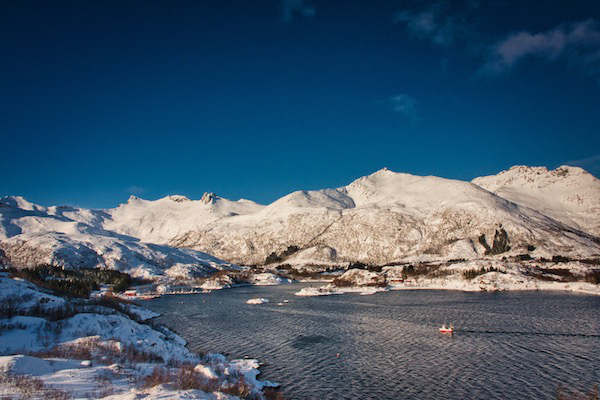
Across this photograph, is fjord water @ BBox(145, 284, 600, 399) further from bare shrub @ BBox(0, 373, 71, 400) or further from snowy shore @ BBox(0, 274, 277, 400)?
bare shrub @ BBox(0, 373, 71, 400)

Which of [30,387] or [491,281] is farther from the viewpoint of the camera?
[491,281]

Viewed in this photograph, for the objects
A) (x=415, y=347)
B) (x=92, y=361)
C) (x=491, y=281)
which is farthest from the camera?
(x=491, y=281)

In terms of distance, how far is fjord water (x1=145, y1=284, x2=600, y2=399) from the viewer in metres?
41.9

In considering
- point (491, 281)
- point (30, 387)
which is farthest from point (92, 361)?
point (491, 281)

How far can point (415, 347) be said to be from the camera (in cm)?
6103

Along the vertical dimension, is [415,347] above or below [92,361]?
below

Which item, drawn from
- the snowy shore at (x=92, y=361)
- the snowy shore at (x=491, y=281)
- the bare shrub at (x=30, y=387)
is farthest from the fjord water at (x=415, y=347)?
the snowy shore at (x=491, y=281)

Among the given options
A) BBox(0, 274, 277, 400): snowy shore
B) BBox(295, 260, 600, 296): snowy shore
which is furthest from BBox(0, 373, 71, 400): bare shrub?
BBox(295, 260, 600, 296): snowy shore

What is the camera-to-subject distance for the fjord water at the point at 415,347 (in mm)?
41906

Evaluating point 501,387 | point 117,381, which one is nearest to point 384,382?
point 501,387

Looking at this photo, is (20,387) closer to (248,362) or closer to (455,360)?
(248,362)

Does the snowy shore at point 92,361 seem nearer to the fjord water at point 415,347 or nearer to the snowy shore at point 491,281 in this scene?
the fjord water at point 415,347

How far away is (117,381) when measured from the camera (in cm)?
2817

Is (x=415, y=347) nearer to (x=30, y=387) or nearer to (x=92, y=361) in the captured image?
(x=92, y=361)
